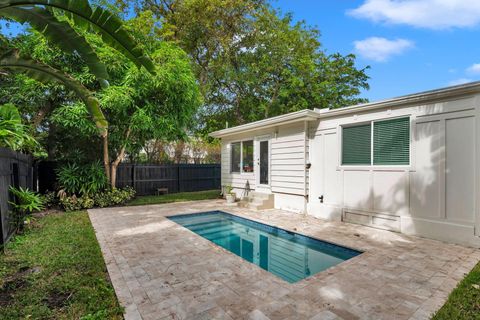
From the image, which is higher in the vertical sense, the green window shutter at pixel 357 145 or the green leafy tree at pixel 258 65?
the green leafy tree at pixel 258 65

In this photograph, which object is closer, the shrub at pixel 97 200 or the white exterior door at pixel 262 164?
the shrub at pixel 97 200

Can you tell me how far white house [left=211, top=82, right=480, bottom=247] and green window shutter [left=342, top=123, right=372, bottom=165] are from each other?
25 millimetres

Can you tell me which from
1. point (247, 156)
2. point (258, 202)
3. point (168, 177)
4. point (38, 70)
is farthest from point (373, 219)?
point (168, 177)

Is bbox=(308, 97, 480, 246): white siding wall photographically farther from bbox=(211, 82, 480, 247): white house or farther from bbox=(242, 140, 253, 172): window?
bbox=(242, 140, 253, 172): window

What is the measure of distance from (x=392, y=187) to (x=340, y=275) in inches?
126

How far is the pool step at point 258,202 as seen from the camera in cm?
845

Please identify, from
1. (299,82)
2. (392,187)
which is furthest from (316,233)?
(299,82)

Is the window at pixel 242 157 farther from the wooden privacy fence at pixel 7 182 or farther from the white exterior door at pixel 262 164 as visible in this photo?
the wooden privacy fence at pixel 7 182

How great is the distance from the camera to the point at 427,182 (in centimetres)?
512

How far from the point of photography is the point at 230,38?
14.4m

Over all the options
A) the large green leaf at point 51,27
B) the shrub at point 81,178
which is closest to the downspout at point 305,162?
the large green leaf at point 51,27

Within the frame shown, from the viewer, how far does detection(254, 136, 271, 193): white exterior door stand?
29.8ft

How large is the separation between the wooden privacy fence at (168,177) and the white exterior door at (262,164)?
5769 mm

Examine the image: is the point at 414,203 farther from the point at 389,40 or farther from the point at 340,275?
the point at 389,40
